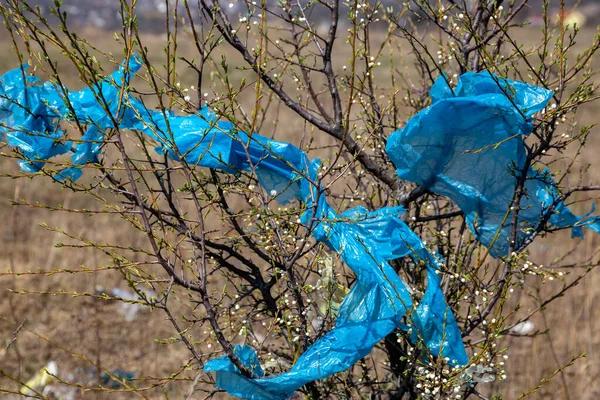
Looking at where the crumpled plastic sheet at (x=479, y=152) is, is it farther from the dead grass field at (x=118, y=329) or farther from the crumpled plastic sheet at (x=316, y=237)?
the dead grass field at (x=118, y=329)

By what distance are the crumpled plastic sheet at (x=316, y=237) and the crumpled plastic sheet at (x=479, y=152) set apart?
0.59 feet

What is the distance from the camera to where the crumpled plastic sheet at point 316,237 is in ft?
5.35

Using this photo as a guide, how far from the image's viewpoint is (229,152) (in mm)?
1785

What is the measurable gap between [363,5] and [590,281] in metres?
3.67

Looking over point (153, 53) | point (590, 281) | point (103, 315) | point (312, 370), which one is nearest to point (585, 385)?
point (590, 281)

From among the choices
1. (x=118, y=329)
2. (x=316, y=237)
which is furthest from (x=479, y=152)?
A: (x=118, y=329)

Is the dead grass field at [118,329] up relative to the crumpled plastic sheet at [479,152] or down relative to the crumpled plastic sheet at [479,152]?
up

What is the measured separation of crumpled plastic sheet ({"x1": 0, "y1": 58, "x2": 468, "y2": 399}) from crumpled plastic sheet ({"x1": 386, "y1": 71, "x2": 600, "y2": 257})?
0.18m

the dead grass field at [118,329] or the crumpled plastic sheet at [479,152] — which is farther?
the dead grass field at [118,329]

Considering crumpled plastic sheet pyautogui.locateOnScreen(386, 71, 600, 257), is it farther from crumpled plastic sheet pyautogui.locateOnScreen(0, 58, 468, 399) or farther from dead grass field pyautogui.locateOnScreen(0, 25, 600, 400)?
dead grass field pyautogui.locateOnScreen(0, 25, 600, 400)

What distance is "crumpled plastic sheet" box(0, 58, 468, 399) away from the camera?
1.63 meters

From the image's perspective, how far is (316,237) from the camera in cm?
180

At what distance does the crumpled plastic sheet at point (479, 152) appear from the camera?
1.68m

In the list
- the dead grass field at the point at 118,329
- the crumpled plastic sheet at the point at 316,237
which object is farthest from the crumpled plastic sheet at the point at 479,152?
the dead grass field at the point at 118,329
